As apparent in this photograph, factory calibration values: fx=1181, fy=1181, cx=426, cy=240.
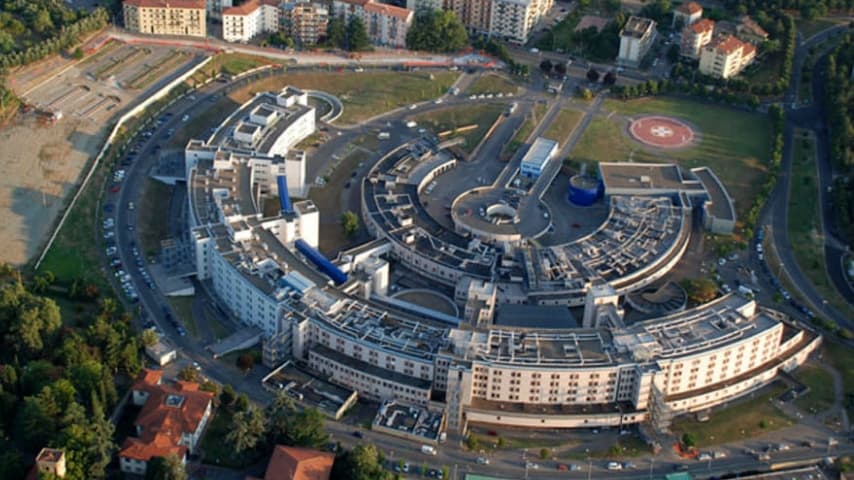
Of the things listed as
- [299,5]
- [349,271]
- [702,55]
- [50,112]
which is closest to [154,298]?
[349,271]

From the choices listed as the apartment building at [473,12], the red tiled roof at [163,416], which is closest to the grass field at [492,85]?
the apartment building at [473,12]

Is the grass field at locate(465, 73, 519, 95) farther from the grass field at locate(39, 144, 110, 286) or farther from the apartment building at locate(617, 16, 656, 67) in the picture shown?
the grass field at locate(39, 144, 110, 286)

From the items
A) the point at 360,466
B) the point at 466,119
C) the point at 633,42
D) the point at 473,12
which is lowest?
the point at 360,466

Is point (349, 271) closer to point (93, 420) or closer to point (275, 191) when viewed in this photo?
point (275, 191)

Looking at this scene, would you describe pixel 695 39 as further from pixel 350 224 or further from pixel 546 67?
pixel 350 224

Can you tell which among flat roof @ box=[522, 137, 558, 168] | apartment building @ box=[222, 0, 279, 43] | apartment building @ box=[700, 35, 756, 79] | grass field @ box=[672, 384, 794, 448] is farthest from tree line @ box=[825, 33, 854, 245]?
apartment building @ box=[222, 0, 279, 43]

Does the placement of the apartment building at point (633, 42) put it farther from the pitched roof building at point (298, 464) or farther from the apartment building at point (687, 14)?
the pitched roof building at point (298, 464)

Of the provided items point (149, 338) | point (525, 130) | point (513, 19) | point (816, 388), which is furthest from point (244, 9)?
point (816, 388)
